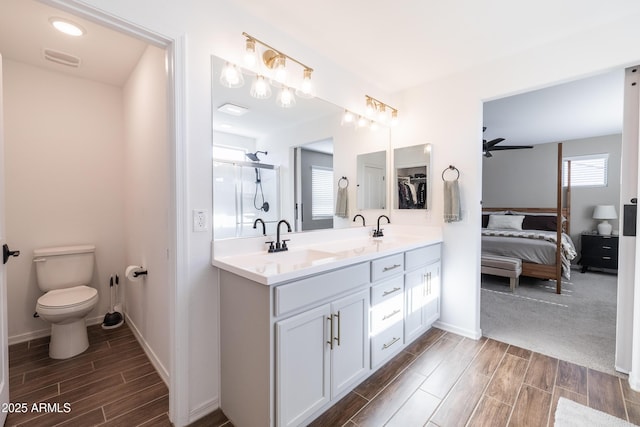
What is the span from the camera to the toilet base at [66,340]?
2180 millimetres

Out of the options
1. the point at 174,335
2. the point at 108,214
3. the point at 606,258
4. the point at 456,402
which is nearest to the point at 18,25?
the point at 108,214

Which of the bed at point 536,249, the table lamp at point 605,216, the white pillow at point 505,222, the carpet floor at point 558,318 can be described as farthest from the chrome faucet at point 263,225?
the table lamp at point 605,216

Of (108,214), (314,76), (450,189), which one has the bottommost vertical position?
(108,214)

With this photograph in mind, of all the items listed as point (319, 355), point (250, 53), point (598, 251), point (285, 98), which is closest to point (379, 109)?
point (285, 98)

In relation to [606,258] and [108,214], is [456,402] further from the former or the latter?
[606,258]

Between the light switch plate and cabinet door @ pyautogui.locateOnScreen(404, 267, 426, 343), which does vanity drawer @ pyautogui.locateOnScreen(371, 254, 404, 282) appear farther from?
the light switch plate

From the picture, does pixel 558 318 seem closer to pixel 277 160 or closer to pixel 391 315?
pixel 391 315

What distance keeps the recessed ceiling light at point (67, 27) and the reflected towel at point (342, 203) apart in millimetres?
2252

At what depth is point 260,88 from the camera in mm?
1909

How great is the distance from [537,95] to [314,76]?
9.13 feet

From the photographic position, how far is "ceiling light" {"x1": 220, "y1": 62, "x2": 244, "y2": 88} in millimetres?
1694

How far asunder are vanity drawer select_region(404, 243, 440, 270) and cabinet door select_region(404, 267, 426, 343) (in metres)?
0.06

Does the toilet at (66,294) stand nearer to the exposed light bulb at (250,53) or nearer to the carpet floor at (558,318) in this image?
the exposed light bulb at (250,53)

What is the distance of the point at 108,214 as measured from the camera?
9.39ft
